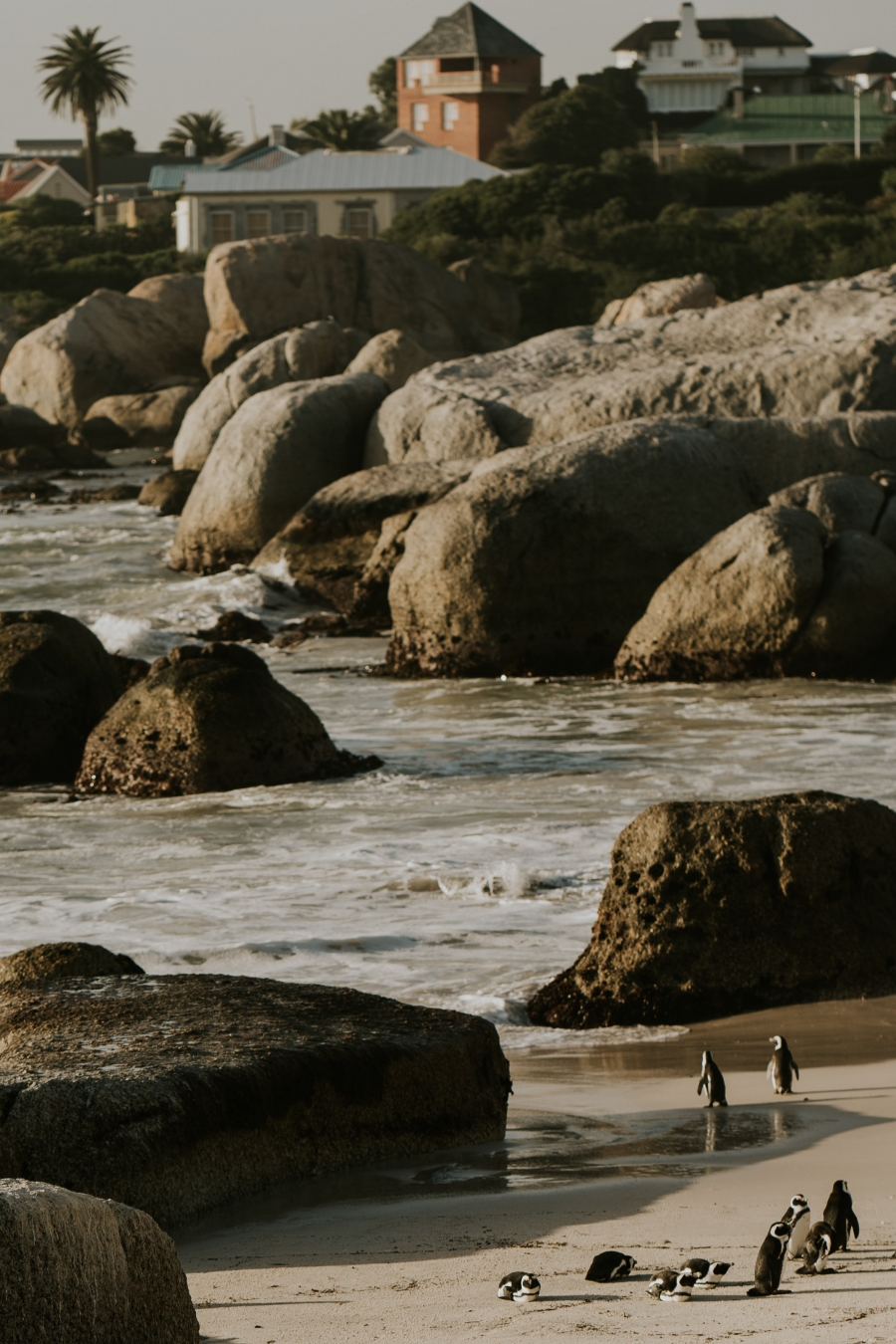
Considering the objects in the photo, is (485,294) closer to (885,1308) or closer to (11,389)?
(11,389)

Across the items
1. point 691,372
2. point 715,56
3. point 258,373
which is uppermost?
point 715,56

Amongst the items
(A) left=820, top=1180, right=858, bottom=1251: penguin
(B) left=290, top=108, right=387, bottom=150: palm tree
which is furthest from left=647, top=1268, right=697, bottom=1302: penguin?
(B) left=290, top=108, right=387, bottom=150: palm tree

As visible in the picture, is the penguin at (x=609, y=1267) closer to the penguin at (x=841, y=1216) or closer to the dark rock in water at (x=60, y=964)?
the penguin at (x=841, y=1216)

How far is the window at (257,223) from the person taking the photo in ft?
228

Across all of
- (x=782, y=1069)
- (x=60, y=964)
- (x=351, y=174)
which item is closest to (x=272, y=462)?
(x=60, y=964)

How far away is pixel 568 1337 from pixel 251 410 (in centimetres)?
1897

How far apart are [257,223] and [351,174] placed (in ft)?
13.1

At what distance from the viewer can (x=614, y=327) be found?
2183 cm

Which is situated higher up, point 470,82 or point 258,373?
point 470,82

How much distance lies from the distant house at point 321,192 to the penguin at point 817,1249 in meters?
66.3

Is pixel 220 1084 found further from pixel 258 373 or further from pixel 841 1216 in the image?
pixel 258 373

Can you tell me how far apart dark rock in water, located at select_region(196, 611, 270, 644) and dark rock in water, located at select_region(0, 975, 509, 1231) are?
40.0 ft

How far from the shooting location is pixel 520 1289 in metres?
4.01

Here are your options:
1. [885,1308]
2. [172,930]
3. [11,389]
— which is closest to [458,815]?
[172,930]
